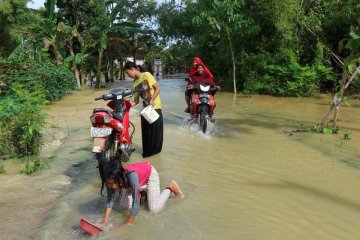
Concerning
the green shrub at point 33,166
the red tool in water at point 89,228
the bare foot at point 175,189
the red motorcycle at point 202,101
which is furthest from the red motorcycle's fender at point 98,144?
the red motorcycle at point 202,101

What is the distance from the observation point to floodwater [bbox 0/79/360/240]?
4465 millimetres

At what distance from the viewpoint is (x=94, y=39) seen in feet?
80.0

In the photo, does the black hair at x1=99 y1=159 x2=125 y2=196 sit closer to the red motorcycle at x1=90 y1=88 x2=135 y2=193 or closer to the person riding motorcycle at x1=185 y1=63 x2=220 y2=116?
the red motorcycle at x1=90 y1=88 x2=135 y2=193

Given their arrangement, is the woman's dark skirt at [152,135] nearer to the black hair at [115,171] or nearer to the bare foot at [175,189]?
the bare foot at [175,189]

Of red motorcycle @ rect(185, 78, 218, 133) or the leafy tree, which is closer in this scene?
red motorcycle @ rect(185, 78, 218, 133)

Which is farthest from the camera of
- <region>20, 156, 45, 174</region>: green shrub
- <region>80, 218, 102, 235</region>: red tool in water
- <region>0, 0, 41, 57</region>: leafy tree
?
<region>0, 0, 41, 57</region>: leafy tree

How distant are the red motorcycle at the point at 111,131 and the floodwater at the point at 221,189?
2.24ft

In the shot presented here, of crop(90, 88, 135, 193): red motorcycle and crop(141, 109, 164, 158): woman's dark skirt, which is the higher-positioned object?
crop(90, 88, 135, 193): red motorcycle

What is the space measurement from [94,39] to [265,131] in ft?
54.5

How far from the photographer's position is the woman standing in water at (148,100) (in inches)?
262

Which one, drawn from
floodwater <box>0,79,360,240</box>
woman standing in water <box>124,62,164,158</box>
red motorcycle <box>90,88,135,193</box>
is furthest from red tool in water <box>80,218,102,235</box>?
woman standing in water <box>124,62,164,158</box>

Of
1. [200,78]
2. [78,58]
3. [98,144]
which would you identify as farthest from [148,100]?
[78,58]

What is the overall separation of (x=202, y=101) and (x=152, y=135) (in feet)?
7.36

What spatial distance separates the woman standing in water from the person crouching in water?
71.5 inches
